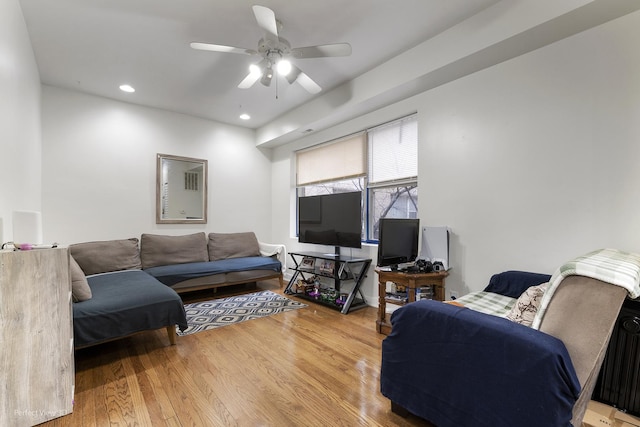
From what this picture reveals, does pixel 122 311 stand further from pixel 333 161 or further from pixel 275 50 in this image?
pixel 333 161

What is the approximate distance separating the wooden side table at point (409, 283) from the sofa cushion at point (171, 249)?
2833mm

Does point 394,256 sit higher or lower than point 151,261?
higher

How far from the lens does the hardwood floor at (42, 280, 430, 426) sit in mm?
1637

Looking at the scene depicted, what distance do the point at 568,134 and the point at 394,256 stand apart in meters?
1.68

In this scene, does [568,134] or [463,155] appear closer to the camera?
[568,134]

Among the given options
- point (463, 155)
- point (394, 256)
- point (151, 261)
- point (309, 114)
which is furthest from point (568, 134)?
point (151, 261)

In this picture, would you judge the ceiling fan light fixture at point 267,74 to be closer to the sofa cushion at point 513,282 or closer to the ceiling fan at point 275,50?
the ceiling fan at point 275,50

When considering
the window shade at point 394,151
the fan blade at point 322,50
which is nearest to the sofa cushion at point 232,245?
the window shade at point 394,151

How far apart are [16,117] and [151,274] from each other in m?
2.05

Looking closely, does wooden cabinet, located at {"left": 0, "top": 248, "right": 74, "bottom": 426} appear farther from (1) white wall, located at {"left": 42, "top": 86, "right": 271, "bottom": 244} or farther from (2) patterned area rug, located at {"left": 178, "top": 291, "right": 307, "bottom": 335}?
(1) white wall, located at {"left": 42, "top": 86, "right": 271, "bottom": 244}

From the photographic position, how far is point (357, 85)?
10.9 ft

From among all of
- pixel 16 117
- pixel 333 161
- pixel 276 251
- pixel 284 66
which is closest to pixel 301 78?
pixel 284 66

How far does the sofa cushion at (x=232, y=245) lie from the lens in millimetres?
4543

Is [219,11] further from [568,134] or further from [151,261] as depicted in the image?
[151,261]
